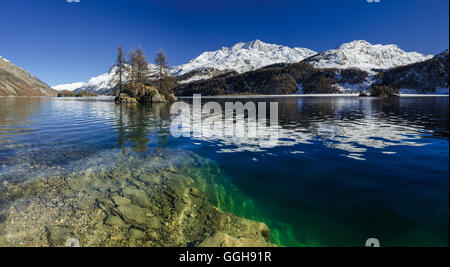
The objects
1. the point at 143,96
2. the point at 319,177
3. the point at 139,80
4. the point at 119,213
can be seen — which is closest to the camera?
the point at 119,213

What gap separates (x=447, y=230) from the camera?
155 inches

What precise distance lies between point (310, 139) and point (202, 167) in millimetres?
8789

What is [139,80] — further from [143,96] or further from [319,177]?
[319,177]

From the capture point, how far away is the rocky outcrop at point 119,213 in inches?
196

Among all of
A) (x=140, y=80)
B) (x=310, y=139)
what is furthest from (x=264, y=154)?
(x=140, y=80)

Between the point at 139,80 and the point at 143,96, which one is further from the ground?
the point at 139,80

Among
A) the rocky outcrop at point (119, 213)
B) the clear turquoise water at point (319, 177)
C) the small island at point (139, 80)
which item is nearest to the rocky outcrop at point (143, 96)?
the small island at point (139, 80)

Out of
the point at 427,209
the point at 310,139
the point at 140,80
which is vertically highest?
the point at 140,80

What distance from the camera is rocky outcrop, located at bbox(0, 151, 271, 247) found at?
4988mm

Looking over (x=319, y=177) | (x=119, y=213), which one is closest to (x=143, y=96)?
(x=119, y=213)

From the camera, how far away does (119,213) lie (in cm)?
606

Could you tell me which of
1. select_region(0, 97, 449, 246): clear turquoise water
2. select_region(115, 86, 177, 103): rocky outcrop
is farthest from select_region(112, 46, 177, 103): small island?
select_region(0, 97, 449, 246): clear turquoise water

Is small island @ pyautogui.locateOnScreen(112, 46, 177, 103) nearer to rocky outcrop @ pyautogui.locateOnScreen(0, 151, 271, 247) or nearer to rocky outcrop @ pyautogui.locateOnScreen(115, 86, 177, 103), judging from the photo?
rocky outcrop @ pyautogui.locateOnScreen(115, 86, 177, 103)

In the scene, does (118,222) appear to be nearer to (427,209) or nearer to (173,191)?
(173,191)
